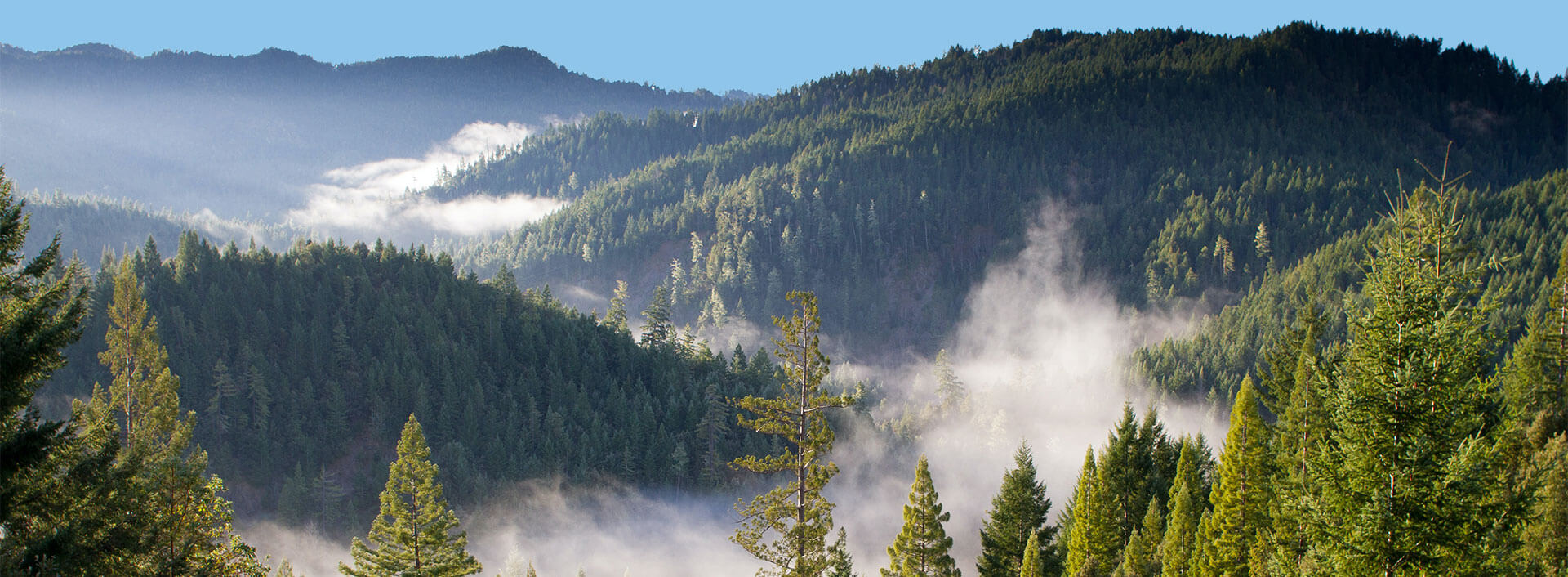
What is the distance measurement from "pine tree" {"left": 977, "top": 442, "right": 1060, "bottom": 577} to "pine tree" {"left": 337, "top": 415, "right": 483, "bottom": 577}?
26056mm

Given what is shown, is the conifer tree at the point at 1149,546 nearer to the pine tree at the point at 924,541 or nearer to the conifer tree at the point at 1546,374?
the pine tree at the point at 924,541

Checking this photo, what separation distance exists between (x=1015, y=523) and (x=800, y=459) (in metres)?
25.1

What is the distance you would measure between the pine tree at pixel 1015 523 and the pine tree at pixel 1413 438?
96.6 feet

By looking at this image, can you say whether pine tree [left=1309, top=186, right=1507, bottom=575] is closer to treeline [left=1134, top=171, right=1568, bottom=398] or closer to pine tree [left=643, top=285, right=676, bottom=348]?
pine tree [left=643, top=285, right=676, bottom=348]

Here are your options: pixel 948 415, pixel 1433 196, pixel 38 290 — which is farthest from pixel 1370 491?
pixel 948 415

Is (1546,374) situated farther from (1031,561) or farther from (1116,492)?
(1031,561)

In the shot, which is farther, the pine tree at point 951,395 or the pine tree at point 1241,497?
the pine tree at point 951,395

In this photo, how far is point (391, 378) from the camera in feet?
438

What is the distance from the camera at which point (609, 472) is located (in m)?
131

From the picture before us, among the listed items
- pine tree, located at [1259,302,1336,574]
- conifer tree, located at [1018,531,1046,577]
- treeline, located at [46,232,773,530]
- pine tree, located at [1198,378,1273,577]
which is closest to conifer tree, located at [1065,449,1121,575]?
conifer tree, located at [1018,531,1046,577]

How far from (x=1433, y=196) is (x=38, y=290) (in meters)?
28.1

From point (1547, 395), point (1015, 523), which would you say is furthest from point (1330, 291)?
point (1547, 395)

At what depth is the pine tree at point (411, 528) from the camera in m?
33.1

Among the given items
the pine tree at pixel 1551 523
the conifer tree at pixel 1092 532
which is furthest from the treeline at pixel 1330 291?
the pine tree at pixel 1551 523
